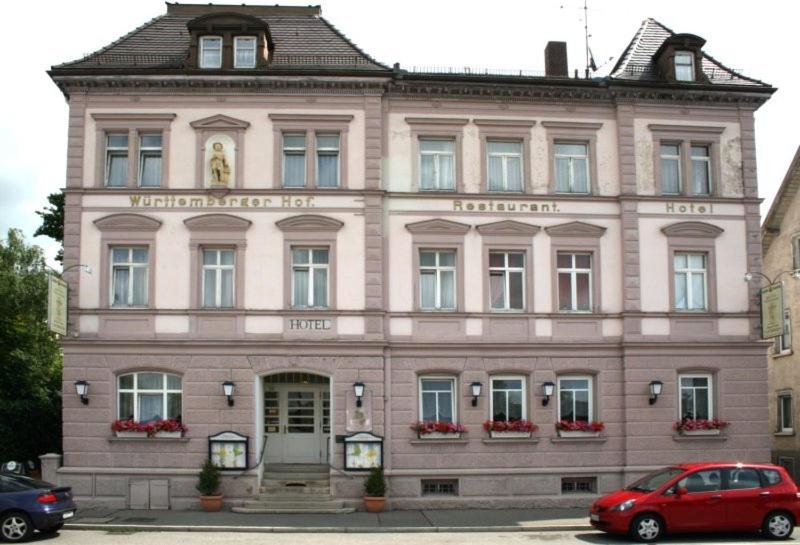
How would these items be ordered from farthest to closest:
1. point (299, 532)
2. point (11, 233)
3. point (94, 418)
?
1. point (11, 233)
2. point (94, 418)
3. point (299, 532)

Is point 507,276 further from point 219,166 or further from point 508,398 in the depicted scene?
point 219,166

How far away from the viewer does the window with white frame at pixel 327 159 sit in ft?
86.7

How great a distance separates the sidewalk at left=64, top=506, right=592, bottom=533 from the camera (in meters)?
22.0

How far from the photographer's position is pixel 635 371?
2627 centimetres

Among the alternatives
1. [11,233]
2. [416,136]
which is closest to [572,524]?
[416,136]

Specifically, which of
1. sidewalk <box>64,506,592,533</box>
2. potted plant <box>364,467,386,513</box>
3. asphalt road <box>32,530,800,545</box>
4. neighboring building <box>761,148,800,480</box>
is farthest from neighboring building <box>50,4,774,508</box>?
neighboring building <box>761,148,800,480</box>

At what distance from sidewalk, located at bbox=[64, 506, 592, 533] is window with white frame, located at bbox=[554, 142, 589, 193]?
29.6ft

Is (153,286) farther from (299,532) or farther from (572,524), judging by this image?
(572,524)

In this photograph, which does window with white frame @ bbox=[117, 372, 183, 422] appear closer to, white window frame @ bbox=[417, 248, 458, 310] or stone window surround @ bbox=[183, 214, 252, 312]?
stone window surround @ bbox=[183, 214, 252, 312]

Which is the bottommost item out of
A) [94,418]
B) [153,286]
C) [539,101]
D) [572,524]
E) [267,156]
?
[572,524]

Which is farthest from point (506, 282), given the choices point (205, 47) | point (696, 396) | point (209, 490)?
point (205, 47)

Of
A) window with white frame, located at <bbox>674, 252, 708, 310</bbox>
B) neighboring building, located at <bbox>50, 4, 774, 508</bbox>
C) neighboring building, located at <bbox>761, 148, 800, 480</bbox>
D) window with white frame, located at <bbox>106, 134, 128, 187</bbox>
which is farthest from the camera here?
neighboring building, located at <bbox>761, 148, 800, 480</bbox>

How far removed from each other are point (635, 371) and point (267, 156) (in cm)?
1179

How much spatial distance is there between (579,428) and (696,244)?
626 centimetres
